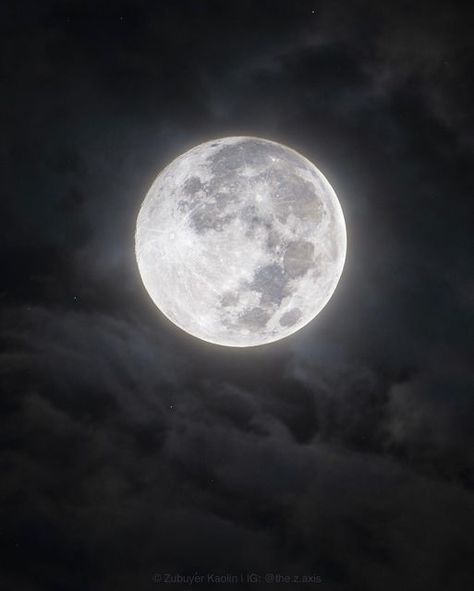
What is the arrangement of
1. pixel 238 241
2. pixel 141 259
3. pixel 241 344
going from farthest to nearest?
pixel 241 344 < pixel 141 259 < pixel 238 241

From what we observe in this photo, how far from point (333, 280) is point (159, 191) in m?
5.68

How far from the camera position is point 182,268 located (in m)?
11.8

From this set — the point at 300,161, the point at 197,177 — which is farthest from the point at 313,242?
the point at 197,177

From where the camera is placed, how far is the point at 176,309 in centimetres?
1314

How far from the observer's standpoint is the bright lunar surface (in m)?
11.4

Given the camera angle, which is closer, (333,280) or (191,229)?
(191,229)

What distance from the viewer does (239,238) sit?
37.1ft

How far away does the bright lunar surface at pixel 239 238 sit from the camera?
11.4 metres

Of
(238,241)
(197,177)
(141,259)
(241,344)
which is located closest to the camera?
(238,241)

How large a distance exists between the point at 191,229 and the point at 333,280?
4690mm

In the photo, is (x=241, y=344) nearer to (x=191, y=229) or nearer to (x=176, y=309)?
(x=176, y=309)

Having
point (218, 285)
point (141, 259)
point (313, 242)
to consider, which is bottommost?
point (218, 285)

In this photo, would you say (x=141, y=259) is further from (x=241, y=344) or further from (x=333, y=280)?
(x=333, y=280)

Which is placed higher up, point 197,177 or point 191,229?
point 197,177
